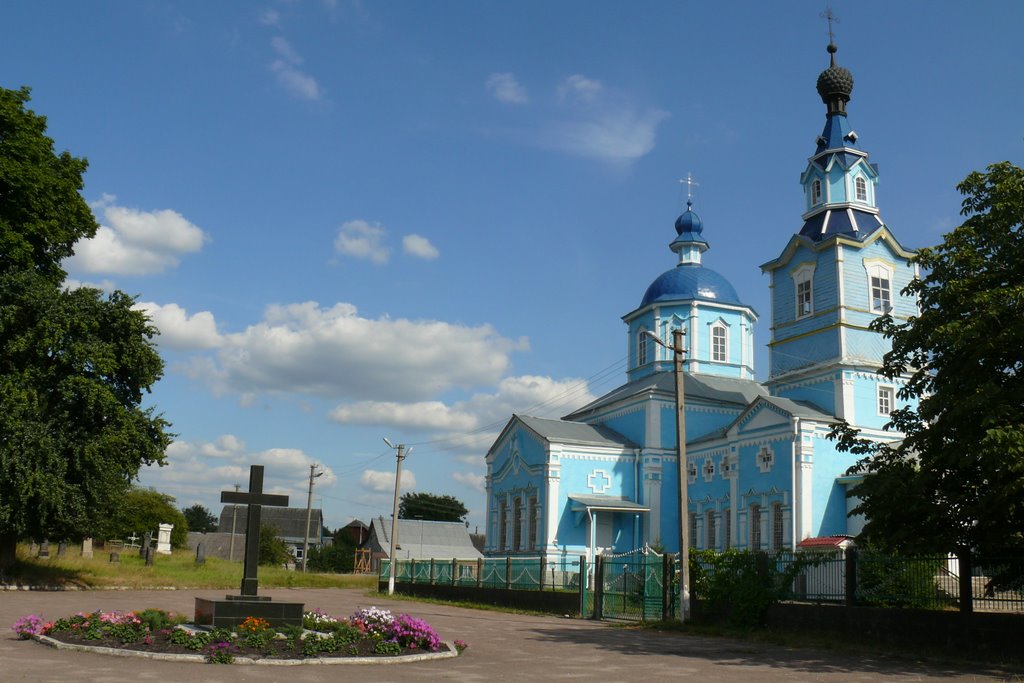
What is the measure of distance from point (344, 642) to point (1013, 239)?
35.7 ft

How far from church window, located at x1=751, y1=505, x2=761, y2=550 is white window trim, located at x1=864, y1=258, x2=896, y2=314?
773 centimetres

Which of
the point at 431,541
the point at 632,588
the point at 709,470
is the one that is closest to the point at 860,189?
the point at 709,470

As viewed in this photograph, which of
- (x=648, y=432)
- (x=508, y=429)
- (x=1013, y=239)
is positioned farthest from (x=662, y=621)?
(x=508, y=429)

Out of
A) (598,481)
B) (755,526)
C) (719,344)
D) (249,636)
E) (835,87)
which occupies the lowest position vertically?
(249,636)

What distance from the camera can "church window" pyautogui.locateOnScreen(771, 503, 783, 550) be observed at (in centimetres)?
2983

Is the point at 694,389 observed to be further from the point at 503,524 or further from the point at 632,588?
the point at 632,588

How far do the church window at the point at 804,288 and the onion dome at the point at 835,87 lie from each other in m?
6.19

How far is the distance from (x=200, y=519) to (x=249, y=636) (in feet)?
375

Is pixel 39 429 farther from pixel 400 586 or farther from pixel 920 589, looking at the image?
pixel 920 589

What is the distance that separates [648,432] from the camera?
35.7m

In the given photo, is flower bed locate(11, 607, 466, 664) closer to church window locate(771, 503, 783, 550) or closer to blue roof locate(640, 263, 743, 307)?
church window locate(771, 503, 783, 550)

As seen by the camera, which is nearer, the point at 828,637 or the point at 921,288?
the point at 921,288

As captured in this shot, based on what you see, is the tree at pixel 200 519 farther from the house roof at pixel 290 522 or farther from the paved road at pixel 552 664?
the paved road at pixel 552 664

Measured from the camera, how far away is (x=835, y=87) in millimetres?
34625
